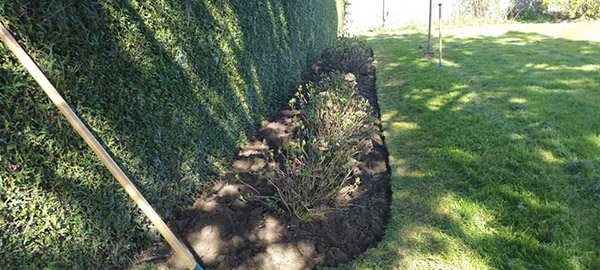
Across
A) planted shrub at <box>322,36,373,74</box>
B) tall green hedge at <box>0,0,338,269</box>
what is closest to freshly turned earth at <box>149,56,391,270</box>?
tall green hedge at <box>0,0,338,269</box>

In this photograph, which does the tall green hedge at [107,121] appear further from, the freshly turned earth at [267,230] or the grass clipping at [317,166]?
the grass clipping at [317,166]

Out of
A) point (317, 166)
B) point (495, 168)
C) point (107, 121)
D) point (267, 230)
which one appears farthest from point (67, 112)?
point (495, 168)

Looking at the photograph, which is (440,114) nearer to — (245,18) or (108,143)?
(245,18)

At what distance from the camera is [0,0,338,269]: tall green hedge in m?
1.83

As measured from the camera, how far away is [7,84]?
1.75 m

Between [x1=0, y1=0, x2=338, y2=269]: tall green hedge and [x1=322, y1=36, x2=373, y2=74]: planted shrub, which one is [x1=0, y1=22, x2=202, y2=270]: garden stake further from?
[x1=322, y1=36, x2=373, y2=74]: planted shrub

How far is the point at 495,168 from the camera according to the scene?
367cm

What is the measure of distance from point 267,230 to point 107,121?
1.47 metres

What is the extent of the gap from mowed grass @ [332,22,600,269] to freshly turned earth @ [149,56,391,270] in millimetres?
164

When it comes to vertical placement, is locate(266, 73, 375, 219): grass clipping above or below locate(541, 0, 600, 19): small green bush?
below

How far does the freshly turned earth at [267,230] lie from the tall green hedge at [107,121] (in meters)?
0.25

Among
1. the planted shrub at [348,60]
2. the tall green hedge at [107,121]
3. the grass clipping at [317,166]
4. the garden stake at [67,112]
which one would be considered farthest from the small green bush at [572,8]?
the garden stake at [67,112]

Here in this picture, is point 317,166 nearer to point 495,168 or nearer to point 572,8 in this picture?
point 495,168

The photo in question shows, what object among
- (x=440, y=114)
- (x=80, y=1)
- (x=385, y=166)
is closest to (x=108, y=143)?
(x=80, y=1)
